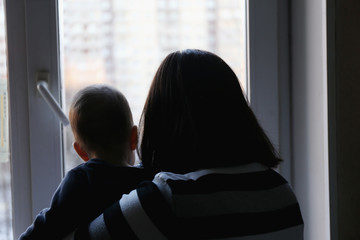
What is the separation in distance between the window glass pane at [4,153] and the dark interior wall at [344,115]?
84cm

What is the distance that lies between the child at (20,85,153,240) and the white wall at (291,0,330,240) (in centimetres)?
46

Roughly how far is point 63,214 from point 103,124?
21 centimetres

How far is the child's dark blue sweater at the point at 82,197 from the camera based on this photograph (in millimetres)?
890

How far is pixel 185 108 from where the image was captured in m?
0.81

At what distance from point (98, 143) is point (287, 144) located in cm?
57

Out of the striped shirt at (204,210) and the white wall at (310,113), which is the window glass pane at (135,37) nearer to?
the white wall at (310,113)

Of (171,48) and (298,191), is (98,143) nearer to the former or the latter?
(171,48)

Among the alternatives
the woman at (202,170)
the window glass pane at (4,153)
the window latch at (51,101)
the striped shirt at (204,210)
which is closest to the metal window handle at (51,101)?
the window latch at (51,101)

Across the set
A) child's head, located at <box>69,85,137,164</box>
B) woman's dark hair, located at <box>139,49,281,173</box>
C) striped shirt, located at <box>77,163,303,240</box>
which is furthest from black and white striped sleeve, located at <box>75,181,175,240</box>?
child's head, located at <box>69,85,137,164</box>

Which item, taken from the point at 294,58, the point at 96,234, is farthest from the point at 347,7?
the point at 96,234

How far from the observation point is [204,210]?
740 millimetres

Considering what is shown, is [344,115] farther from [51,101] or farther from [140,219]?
[51,101]

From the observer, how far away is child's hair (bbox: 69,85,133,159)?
980 mm

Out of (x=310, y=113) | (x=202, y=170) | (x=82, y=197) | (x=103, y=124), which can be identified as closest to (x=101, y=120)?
(x=103, y=124)
